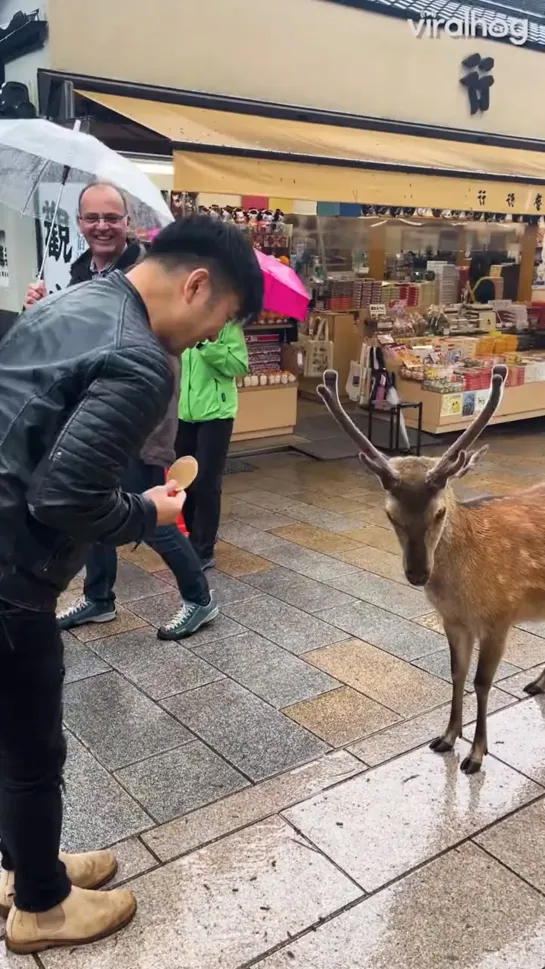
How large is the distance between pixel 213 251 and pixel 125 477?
7.08 ft

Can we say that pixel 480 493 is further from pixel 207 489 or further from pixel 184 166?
pixel 184 166

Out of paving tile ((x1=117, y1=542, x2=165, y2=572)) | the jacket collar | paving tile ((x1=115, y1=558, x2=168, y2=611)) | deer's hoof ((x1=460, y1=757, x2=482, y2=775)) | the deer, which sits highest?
the jacket collar

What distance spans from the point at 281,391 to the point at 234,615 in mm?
4316

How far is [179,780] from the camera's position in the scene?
319cm

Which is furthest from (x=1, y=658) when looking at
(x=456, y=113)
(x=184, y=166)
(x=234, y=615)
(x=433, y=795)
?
(x=456, y=113)

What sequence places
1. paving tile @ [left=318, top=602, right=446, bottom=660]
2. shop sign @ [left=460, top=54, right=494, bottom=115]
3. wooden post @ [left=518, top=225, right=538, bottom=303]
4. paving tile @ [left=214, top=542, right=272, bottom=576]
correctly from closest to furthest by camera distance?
paving tile @ [left=318, top=602, right=446, bottom=660] < paving tile @ [left=214, top=542, right=272, bottom=576] < shop sign @ [left=460, top=54, right=494, bottom=115] < wooden post @ [left=518, top=225, right=538, bottom=303]

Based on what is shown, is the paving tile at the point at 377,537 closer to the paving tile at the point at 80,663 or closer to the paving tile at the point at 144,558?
the paving tile at the point at 144,558

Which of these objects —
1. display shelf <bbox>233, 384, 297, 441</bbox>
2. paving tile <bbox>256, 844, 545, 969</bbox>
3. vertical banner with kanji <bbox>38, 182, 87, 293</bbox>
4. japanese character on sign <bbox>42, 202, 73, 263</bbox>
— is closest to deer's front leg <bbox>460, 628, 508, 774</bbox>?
paving tile <bbox>256, 844, 545, 969</bbox>

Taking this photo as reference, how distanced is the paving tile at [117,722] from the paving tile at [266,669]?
1.62 ft

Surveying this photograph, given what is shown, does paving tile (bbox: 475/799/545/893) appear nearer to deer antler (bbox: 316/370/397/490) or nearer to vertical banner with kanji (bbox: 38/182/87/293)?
deer antler (bbox: 316/370/397/490)

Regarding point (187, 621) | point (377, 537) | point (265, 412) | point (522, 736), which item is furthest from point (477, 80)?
point (522, 736)

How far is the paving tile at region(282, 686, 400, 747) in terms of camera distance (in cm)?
353

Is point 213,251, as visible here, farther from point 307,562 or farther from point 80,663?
point 307,562

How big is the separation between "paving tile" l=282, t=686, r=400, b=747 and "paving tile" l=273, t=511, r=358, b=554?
2.12 m
